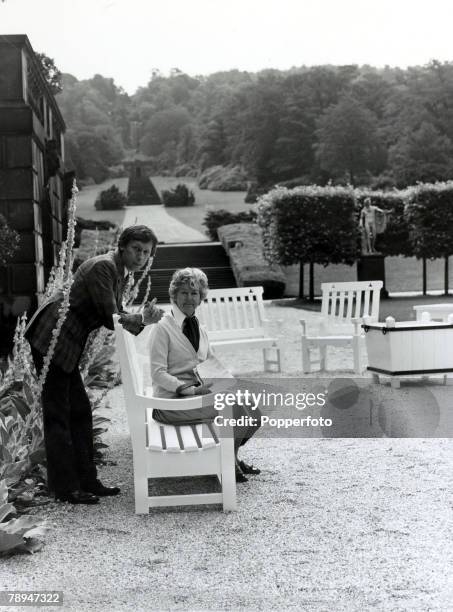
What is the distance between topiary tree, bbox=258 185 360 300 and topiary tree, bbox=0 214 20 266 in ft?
36.7

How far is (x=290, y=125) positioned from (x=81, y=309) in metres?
15.2

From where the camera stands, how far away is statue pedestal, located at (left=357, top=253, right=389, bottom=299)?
1930 centimetres

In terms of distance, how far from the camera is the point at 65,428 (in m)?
3.93

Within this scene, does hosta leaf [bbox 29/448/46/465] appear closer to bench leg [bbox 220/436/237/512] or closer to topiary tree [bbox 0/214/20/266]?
bench leg [bbox 220/436/237/512]

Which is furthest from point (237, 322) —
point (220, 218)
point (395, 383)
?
point (220, 218)

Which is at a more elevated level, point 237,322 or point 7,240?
point 7,240

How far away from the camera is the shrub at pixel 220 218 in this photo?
73.4 feet

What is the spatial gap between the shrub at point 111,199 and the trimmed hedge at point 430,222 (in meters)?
6.38

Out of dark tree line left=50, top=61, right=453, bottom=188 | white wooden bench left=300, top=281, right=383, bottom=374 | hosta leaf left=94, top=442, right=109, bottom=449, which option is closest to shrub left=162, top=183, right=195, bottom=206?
dark tree line left=50, top=61, right=453, bottom=188

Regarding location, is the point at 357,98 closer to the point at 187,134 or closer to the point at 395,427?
the point at 187,134

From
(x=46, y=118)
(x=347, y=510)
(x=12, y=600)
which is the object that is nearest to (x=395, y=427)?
(x=347, y=510)

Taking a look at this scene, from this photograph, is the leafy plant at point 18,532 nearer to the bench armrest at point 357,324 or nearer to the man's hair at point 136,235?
the man's hair at point 136,235

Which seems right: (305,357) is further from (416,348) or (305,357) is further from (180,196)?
(180,196)

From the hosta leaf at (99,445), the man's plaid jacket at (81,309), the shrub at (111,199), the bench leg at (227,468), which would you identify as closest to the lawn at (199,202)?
the shrub at (111,199)
